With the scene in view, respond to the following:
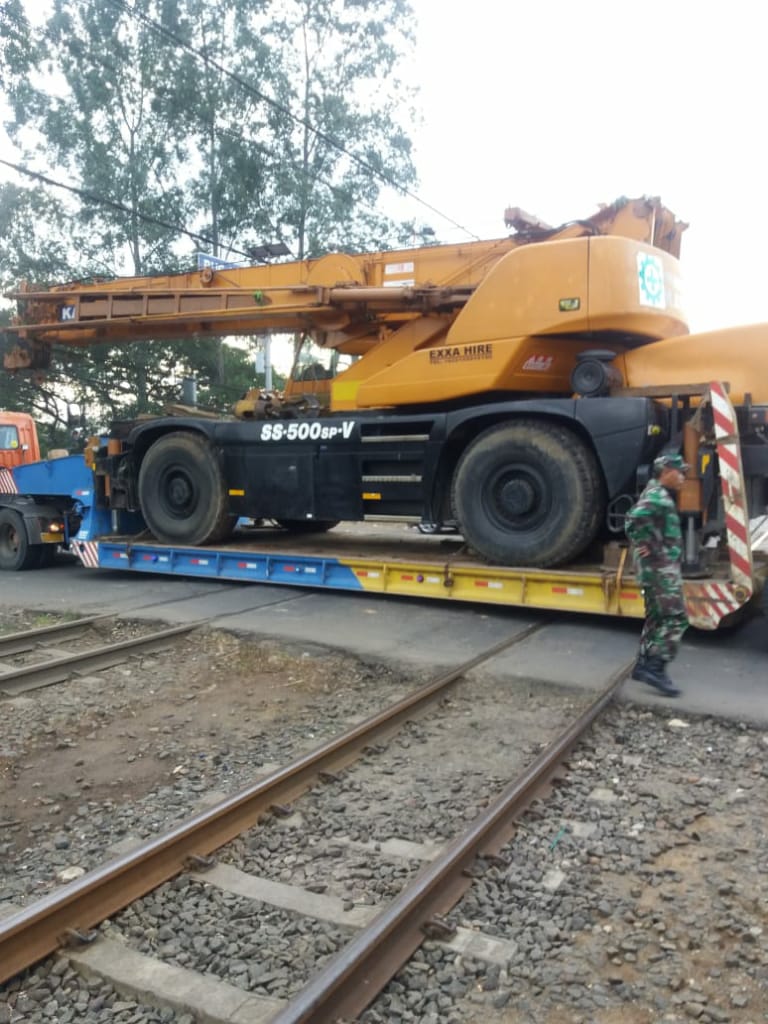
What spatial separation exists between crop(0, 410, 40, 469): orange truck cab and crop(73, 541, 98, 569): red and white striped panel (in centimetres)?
361

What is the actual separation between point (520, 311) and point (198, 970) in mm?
6800

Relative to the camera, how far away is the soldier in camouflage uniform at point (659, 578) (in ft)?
19.4

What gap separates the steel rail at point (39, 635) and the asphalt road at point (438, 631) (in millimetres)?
655

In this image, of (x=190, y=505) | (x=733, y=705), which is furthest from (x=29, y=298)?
(x=733, y=705)

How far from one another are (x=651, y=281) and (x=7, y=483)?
9822 millimetres

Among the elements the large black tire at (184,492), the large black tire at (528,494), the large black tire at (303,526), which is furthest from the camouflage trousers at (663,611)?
the large black tire at (303,526)

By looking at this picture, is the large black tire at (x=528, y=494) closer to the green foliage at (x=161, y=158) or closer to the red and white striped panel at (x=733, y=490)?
the red and white striped panel at (x=733, y=490)

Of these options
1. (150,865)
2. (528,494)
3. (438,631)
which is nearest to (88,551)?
(438,631)

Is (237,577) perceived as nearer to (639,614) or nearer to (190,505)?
(190,505)

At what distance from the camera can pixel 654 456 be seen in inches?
308

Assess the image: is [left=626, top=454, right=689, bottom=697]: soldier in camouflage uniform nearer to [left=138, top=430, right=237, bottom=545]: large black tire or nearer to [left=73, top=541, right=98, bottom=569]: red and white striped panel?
[left=138, top=430, right=237, bottom=545]: large black tire

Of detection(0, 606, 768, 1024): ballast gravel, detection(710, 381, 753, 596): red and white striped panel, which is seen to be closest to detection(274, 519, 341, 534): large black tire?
detection(0, 606, 768, 1024): ballast gravel

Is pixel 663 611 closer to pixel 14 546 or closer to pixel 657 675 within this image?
pixel 657 675

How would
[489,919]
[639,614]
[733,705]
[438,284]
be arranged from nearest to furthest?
[489,919] < [733,705] < [639,614] < [438,284]
